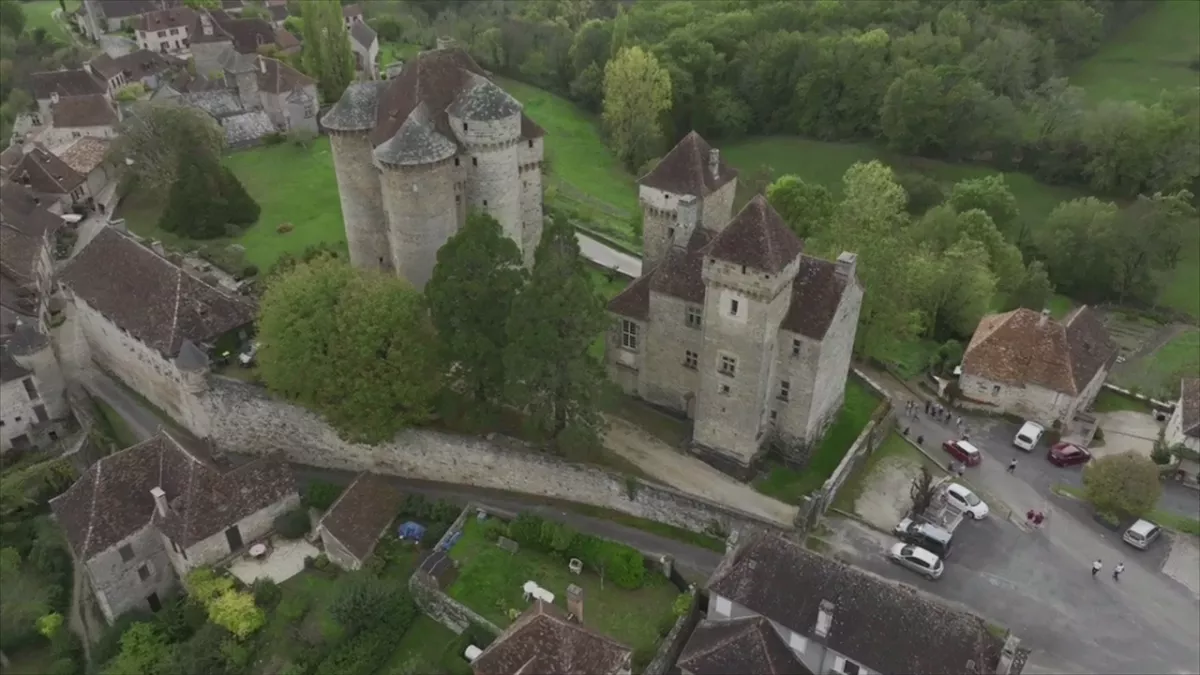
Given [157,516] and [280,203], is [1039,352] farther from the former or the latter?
[280,203]

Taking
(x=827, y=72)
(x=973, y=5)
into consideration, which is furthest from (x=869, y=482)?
(x=973, y=5)

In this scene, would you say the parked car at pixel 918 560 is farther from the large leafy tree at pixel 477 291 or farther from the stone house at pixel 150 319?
the stone house at pixel 150 319

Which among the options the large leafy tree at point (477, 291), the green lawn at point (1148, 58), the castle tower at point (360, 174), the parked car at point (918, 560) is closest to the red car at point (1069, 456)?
the parked car at point (918, 560)

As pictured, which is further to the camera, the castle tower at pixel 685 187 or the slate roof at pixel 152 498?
the castle tower at pixel 685 187

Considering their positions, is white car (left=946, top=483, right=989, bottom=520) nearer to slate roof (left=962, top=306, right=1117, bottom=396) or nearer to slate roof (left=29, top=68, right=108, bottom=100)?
slate roof (left=962, top=306, right=1117, bottom=396)

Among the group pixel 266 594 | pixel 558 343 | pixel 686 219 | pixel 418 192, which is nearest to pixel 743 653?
pixel 558 343

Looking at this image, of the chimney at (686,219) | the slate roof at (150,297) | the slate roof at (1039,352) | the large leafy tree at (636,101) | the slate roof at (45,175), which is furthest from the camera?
the large leafy tree at (636,101)

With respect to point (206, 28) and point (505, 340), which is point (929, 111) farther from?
point (206, 28)

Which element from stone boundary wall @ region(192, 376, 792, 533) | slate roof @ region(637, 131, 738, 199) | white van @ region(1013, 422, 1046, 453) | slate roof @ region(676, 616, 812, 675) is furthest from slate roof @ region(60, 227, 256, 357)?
white van @ region(1013, 422, 1046, 453)
